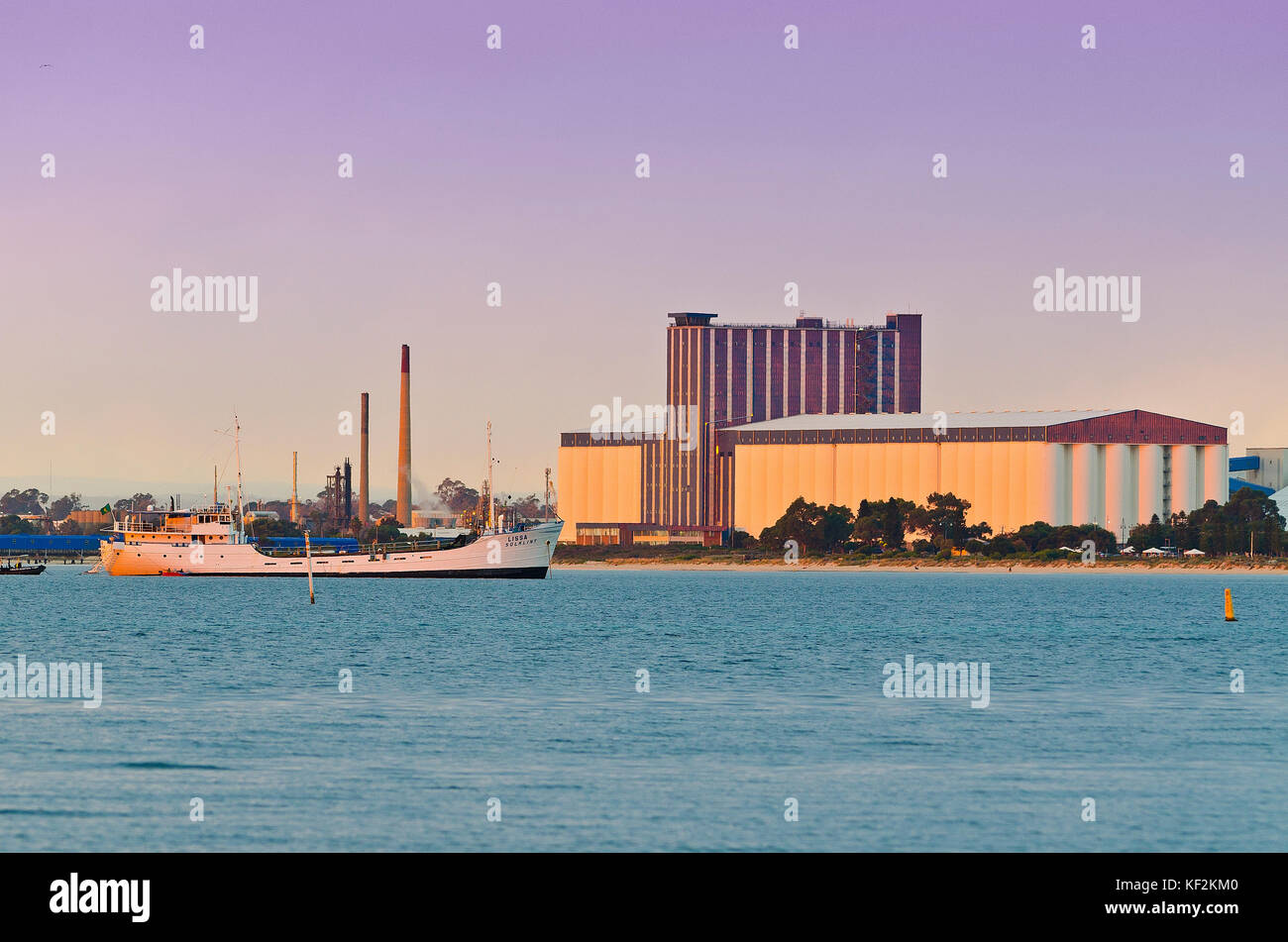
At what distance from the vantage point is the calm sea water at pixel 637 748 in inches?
1617

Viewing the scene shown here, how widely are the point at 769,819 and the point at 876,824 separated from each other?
245cm

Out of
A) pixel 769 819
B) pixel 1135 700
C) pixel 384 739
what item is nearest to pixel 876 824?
pixel 769 819

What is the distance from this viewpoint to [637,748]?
54.9 m

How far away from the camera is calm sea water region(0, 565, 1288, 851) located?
4106cm

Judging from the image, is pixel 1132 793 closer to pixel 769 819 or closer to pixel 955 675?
pixel 769 819

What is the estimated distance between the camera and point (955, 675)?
84.2 m

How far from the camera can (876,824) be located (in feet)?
138
